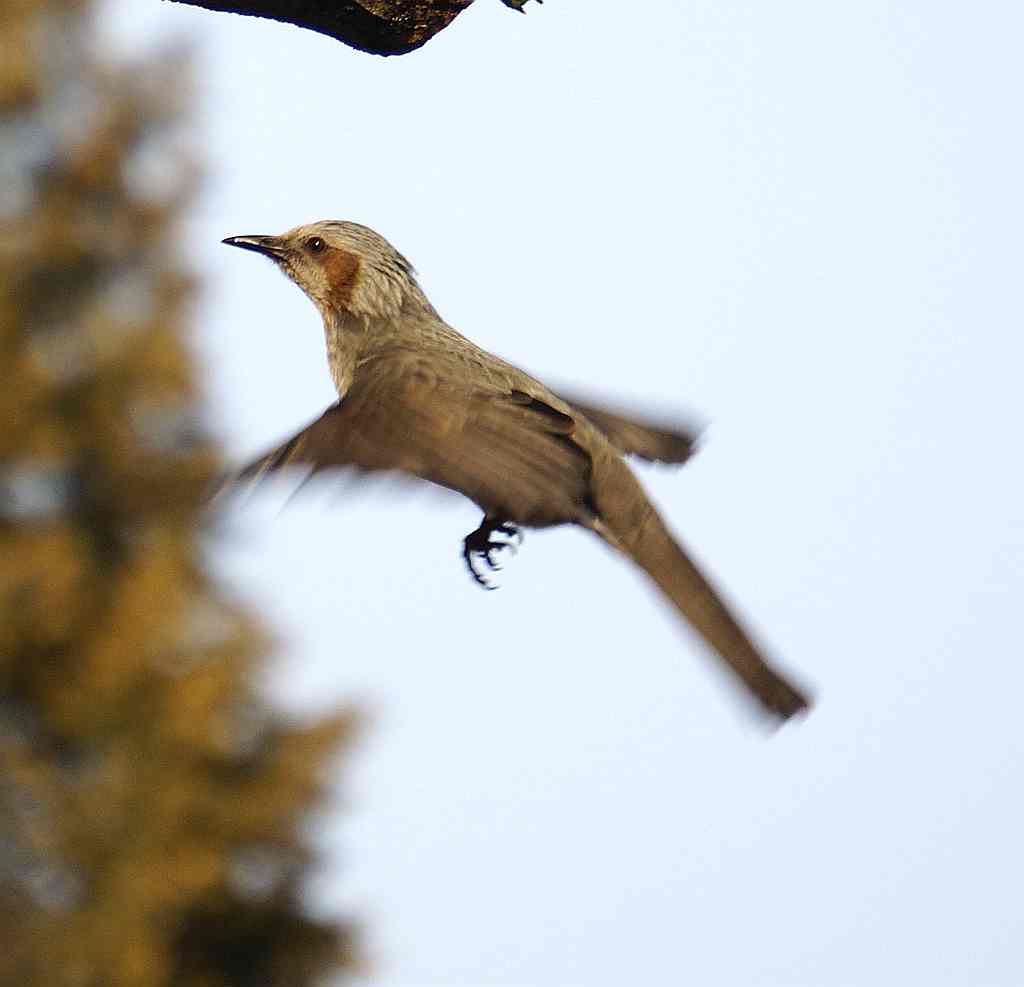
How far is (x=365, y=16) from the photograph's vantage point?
4.02 meters

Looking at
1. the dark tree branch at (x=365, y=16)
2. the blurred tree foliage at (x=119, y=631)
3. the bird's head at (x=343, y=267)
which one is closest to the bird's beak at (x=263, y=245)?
the bird's head at (x=343, y=267)

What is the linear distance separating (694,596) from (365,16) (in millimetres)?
1634

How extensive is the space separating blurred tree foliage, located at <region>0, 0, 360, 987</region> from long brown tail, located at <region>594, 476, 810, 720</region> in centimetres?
1413

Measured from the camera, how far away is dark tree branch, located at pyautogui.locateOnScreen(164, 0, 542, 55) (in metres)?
3.99

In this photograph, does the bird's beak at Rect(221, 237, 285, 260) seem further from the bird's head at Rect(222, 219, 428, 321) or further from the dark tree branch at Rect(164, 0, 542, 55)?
the dark tree branch at Rect(164, 0, 542, 55)

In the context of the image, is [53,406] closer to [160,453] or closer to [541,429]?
[160,453]

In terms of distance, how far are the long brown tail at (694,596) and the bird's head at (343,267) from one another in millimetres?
1042

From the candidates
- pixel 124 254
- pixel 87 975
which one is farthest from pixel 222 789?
pixel 124 254

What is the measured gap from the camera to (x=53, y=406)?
21.6 meters

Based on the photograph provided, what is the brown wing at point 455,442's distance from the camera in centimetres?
427

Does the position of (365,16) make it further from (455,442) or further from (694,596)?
(694,596)

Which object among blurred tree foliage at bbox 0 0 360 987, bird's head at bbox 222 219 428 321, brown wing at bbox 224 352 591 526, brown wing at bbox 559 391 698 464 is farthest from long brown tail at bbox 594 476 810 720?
blurred tree foliage at bbox 0 0 360 987

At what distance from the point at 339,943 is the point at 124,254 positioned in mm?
8554

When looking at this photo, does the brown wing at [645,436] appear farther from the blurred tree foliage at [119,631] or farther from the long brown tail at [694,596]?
the blurred tree foliage at [119,631]
